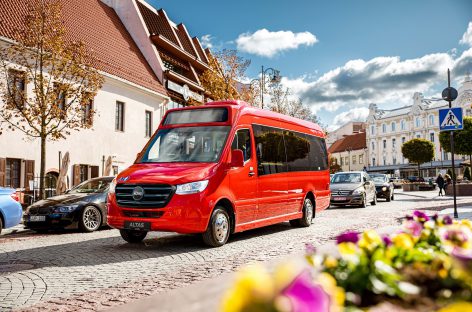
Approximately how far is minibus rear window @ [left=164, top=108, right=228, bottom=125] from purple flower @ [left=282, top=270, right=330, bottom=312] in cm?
826

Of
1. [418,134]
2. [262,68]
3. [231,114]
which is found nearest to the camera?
[231,114]

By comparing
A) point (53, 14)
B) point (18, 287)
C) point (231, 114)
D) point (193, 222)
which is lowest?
point (18, 287)

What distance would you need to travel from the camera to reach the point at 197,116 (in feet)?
31.7

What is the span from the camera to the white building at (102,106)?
1886 centimetres

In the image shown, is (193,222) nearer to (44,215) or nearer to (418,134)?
(44,215)

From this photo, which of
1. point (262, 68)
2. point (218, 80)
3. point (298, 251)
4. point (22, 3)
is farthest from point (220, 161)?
point (218, 80)

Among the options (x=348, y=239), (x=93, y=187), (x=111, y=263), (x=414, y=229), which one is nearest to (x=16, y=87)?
(x=93, y=187)

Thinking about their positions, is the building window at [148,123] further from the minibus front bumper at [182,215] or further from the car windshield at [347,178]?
the minibus front bumper at [182,215]

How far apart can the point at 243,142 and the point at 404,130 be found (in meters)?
86.4

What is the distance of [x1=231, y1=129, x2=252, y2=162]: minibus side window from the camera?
9.22 meters

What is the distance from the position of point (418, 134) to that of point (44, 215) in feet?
275

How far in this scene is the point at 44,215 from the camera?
38.3 ft

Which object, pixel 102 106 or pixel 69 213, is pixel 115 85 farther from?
pixel 69 213

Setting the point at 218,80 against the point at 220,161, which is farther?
the point at 218,80
